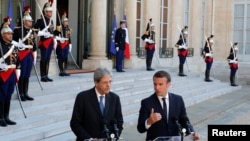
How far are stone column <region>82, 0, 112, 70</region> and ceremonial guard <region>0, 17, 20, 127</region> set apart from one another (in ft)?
21.9

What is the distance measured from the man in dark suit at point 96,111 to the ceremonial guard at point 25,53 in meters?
4.58

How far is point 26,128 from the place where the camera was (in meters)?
7.57

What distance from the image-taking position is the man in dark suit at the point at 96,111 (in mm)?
3936

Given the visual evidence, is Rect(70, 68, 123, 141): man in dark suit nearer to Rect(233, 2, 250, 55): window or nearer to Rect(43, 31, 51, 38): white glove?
Rect(43, 31, 51, 38): white glove

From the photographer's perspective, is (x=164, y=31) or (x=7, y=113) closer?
(x=7, y=113)

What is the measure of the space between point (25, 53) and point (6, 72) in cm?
127

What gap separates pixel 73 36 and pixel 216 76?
32.2 feet

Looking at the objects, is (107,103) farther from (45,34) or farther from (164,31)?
(164,31)

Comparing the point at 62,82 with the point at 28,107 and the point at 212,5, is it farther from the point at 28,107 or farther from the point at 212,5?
the point at 212,5

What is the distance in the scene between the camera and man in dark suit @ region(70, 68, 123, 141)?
3936 millimetres

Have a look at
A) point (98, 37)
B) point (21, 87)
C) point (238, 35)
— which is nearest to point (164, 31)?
point (98, 37)

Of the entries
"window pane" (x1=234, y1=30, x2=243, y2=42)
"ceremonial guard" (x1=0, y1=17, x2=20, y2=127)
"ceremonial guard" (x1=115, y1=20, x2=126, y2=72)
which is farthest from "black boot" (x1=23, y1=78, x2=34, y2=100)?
"window pane" (x1=234, y1=30, x2=243, y2=42)

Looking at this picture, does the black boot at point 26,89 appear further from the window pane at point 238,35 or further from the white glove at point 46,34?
the window pane at point 238,35

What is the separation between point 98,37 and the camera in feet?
46.5
